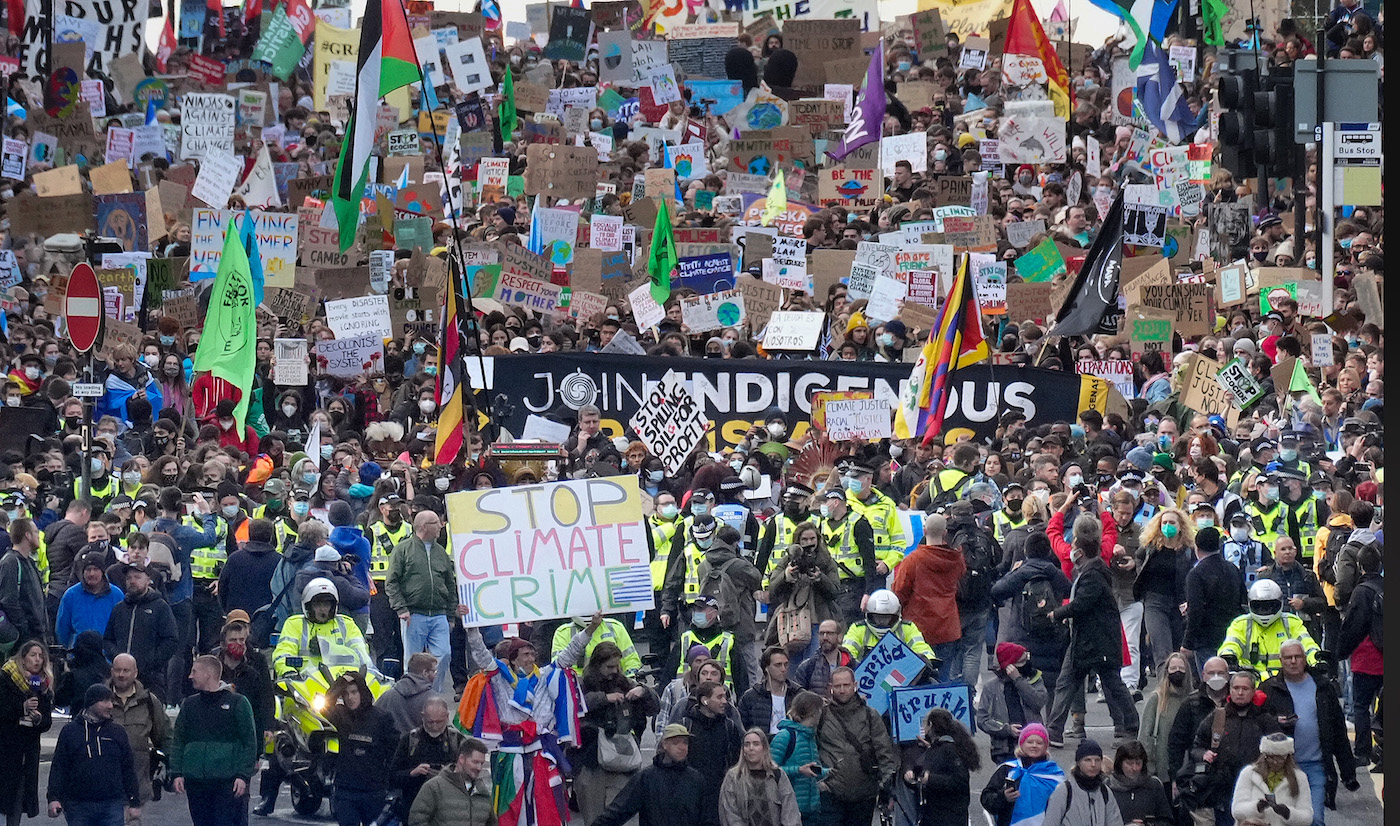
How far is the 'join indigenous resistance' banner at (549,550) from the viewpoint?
434 inches

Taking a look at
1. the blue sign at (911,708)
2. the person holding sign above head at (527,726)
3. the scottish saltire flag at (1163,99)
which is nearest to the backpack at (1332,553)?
the blue sign at (911,708)

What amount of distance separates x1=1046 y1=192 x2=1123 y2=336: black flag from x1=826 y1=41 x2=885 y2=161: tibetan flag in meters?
6.36

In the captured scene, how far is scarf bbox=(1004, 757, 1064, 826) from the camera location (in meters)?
9.81

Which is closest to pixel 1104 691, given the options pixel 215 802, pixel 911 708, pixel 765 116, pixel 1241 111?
pixel 911 708

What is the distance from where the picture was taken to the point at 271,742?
11.7m

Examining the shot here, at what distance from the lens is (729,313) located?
2086 centimetres

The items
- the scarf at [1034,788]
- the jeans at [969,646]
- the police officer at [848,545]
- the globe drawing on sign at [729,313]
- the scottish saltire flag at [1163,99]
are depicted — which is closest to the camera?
the scarf at [1034,788]

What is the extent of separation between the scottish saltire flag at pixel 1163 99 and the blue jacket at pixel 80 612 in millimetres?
17050

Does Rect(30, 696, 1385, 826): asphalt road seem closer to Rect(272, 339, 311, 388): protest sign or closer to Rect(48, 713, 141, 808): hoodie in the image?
Rect(48, 713, 141, 808): hoodie

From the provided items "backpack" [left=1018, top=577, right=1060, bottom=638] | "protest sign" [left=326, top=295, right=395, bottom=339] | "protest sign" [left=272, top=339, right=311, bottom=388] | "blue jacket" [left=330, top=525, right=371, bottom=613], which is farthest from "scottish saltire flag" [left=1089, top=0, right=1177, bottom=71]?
"blue jacket" [left=330, top=525, right=371, bottom=613]

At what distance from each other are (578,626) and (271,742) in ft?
6.17

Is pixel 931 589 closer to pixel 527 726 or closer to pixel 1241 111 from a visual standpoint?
pixel 527 726

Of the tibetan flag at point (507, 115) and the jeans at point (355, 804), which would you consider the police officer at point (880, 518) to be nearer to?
the jeans at point (355, 804)

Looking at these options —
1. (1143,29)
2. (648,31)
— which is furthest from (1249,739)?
(648,31)
